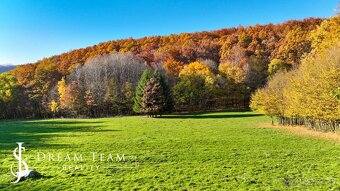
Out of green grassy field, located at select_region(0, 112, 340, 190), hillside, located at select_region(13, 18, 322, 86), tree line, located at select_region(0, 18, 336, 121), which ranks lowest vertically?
green grassy field, located at select_region(0, 112, 340, 190)

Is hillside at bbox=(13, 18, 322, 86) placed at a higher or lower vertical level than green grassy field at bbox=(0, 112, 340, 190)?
higher

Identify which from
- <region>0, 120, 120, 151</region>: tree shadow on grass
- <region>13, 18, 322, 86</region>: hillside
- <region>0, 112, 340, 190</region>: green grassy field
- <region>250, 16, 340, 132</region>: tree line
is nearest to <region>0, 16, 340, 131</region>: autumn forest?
<region>13, 18, 322, 86</region>: hillside

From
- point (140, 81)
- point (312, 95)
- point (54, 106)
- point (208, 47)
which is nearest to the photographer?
point (312, 95)

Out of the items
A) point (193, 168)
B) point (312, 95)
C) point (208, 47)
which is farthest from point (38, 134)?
point (208, 47)

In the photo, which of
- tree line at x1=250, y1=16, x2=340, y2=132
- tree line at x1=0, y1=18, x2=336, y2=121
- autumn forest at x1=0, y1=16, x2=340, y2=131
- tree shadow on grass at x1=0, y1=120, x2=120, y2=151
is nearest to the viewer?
tree shadow on grass at x1=0, y1=120, x2=120, y2=151

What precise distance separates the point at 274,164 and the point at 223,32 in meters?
123

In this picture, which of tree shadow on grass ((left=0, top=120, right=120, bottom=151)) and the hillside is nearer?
tree shadow on grass ((left=0, top=120, right=120, bottom=151))

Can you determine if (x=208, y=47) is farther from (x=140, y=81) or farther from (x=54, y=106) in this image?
(x=54, y=106)

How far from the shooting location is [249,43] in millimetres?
107812

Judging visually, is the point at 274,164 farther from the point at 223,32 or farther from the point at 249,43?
the point at 223,32

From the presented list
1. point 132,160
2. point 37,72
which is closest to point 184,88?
point 37,72

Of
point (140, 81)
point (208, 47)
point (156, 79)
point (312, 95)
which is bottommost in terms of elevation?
point (312, 95)

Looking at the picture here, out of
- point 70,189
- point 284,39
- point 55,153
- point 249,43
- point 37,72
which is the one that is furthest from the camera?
point 249,43

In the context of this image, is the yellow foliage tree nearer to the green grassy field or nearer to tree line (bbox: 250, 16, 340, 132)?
tree line (bbox: 250, 16, 340, 132)
